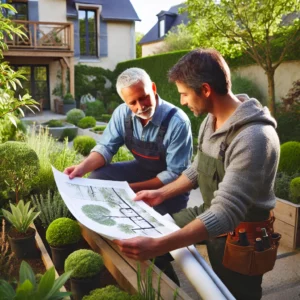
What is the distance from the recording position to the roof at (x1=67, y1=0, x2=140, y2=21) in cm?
2008

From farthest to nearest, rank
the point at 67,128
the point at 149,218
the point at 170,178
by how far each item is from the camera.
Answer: the point at 67,128 → the point at 170,178 → the point at 149,218

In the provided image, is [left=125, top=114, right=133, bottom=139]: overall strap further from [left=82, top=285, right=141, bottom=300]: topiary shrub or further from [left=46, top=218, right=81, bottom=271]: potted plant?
[left=82, top=285, right=141, bottom=300]: topiary shrub

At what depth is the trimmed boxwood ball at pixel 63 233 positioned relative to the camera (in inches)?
84.0

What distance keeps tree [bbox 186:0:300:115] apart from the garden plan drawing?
659 centimetres

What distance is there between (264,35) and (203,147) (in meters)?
6.87

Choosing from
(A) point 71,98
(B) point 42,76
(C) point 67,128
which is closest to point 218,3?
(C) point 67,128

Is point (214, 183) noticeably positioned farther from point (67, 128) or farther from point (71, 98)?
point (71, 98)

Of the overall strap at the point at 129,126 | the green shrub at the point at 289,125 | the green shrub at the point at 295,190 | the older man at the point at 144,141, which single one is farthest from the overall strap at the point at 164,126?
the green shrub at the point at 289,125

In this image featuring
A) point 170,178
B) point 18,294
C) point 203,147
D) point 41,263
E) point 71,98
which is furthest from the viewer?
point 71,98

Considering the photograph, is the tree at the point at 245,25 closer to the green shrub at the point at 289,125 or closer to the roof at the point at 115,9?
the green shrub at the point at 289,125

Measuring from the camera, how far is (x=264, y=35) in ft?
26.4

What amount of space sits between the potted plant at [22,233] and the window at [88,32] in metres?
19.5

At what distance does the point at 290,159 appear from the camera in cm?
440

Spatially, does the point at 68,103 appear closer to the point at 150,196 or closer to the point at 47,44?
the point at 47,44
